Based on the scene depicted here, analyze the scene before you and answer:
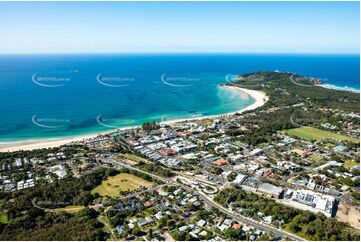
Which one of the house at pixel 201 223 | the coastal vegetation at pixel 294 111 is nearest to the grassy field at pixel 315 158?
the coastal vegetation at pixel 294 111

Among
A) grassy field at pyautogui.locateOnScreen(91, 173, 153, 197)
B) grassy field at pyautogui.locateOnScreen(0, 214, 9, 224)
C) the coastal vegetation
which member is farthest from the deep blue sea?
grassy field at pyautogui.locateOnScreen(0, 214, 9, 224)

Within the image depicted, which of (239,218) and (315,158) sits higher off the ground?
A: (315,158)

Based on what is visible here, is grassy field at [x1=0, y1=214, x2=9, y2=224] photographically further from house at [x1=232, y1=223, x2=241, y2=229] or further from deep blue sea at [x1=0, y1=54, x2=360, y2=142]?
deep blue sea at [x1=0, y1=54, x2=360, y2=142]

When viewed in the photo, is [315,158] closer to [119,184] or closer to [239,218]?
[239,218]

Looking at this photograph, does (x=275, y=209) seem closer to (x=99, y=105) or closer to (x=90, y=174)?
(x=90, y=174)

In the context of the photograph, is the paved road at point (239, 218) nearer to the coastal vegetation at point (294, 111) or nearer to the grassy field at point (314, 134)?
the coastal vegetation at point (294, 111)

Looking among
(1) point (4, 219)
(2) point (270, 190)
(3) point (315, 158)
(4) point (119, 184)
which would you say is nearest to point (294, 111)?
(3) point (315, 158)
